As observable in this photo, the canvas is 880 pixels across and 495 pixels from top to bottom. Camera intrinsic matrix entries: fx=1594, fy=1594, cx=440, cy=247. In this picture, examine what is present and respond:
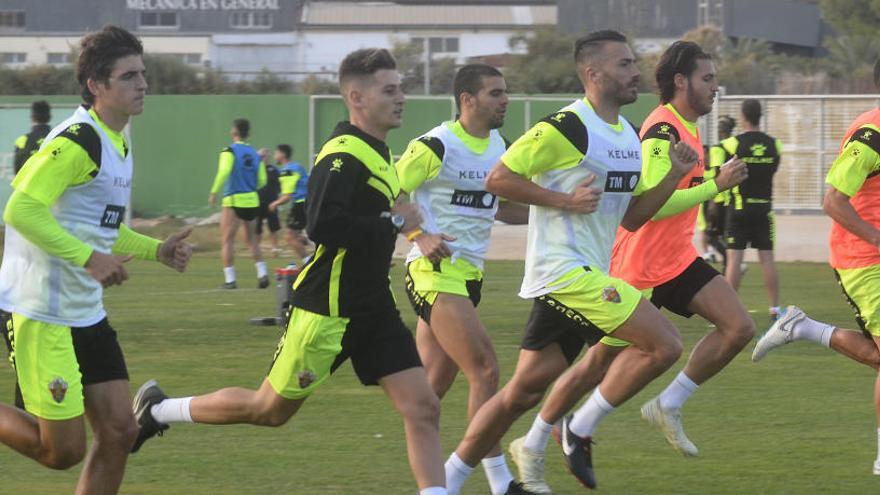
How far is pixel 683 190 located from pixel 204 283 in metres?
13.4

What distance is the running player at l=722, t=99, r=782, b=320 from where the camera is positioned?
16219 mm

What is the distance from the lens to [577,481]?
27.2 feet

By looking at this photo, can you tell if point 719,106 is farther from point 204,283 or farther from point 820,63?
point 820,63

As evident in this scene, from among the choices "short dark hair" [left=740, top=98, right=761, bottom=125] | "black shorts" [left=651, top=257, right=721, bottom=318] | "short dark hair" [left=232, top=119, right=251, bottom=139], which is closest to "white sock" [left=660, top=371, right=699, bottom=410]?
"black shorts" [left=651, top=257, right=721, bottom=318]

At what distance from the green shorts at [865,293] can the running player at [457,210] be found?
188 cm

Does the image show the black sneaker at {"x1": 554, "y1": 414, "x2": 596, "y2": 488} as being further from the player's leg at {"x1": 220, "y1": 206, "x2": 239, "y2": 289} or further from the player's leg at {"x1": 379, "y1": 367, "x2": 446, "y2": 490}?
the player's leg at {"x1": 220, "y1": 206, "x2": 239, "y2": 289}

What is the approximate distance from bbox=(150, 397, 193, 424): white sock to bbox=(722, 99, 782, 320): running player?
9601mm

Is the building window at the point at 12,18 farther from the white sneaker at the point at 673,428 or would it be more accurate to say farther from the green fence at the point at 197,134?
the white sneaker at the point at 673,428

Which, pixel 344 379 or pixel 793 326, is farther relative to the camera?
pixel 344 379

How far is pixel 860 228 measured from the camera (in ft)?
27.0

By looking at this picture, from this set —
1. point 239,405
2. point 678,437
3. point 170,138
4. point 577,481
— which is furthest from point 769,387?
point 170,138

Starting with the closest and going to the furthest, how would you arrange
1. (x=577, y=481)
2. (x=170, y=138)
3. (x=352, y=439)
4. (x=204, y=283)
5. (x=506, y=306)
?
(x=577, y=481) < (x=352, y=439) < (x=506, y=306) < (x=204, y=283) < (x=170, y=138)

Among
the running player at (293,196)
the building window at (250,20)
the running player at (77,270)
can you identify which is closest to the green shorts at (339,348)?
the running player at (77,270)

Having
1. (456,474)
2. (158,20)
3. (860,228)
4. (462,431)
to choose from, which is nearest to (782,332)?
(860,228)
